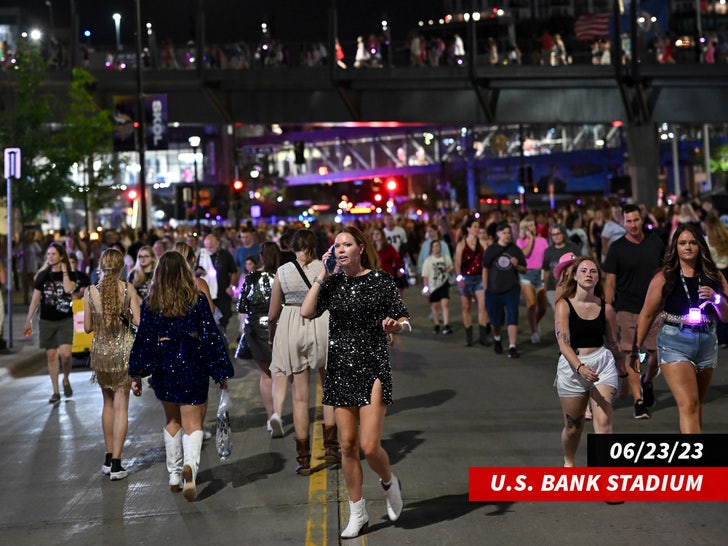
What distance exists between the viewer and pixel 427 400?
12.8 metres

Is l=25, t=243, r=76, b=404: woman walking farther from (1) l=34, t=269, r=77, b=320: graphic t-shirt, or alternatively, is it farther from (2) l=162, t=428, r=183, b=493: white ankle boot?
(2) l=162, t=428, r=183, b=493: white ankle boot

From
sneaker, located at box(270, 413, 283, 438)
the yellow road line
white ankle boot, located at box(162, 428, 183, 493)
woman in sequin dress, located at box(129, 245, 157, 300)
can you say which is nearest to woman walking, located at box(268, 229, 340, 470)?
the yellow road line

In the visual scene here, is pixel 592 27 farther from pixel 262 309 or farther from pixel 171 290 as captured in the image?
pixel 171 290

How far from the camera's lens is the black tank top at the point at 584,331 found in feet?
26.5

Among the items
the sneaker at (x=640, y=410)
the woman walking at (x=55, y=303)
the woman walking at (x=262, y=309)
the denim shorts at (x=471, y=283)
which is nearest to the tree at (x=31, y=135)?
the denim shorts at (x=471, y=283)

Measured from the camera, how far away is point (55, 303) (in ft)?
45.9

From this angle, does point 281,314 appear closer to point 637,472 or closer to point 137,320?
point 137,320

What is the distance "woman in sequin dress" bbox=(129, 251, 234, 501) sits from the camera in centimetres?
843

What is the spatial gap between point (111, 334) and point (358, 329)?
3.23m

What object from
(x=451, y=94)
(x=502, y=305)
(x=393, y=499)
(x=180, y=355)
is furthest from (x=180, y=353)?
(x=451, y=94)

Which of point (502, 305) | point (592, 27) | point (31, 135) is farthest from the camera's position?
point (592, 27)

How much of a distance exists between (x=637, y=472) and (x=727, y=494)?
0.87m

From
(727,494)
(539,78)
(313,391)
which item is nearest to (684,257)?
(727,494)

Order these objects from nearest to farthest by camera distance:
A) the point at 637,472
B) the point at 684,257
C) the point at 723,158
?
the point at 637,472, the point at 684,257, the point at 723,158
